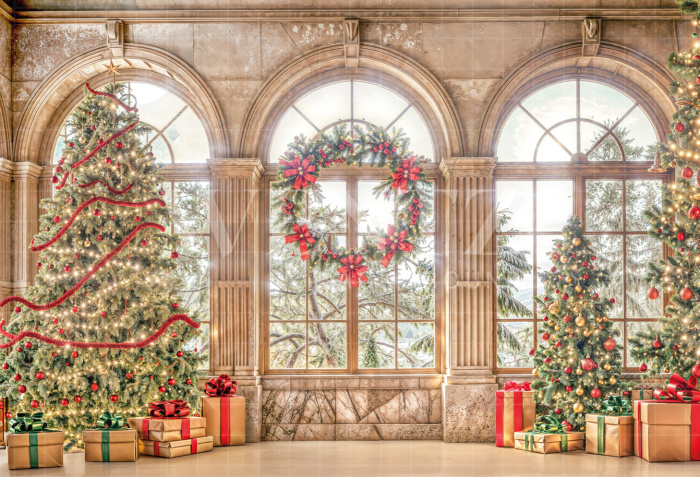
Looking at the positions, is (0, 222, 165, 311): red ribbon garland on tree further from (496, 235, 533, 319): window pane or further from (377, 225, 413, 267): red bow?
(496, 235, 533, 319): window pane

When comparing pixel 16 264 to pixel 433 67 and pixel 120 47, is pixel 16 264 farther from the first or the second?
pixel 433 67

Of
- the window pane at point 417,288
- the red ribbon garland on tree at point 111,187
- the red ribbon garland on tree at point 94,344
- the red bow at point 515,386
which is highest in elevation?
the red ribbon garland on tree at point 111,187

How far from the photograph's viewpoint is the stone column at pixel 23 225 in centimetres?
780

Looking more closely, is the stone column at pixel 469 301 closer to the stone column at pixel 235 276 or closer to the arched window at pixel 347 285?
the arched window at pixel 347 285

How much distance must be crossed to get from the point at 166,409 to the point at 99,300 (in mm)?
1244

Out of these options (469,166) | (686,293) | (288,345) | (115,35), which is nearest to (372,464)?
(288,345)

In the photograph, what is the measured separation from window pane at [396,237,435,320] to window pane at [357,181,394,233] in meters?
0.55

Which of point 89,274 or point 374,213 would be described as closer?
point 89,274

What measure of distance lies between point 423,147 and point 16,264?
5080 millimetres

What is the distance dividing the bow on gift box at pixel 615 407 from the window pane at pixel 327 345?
290 cm

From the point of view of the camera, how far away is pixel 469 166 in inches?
303

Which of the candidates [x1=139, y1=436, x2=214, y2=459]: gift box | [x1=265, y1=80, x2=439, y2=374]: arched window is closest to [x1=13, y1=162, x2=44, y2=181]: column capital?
[x1=265, y1=80, x2=439, y2=374]: arched window

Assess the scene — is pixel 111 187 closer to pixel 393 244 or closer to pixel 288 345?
pixel 288 345

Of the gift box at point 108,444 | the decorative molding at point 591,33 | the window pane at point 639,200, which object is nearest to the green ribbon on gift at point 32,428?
the gift box at point 108,444
